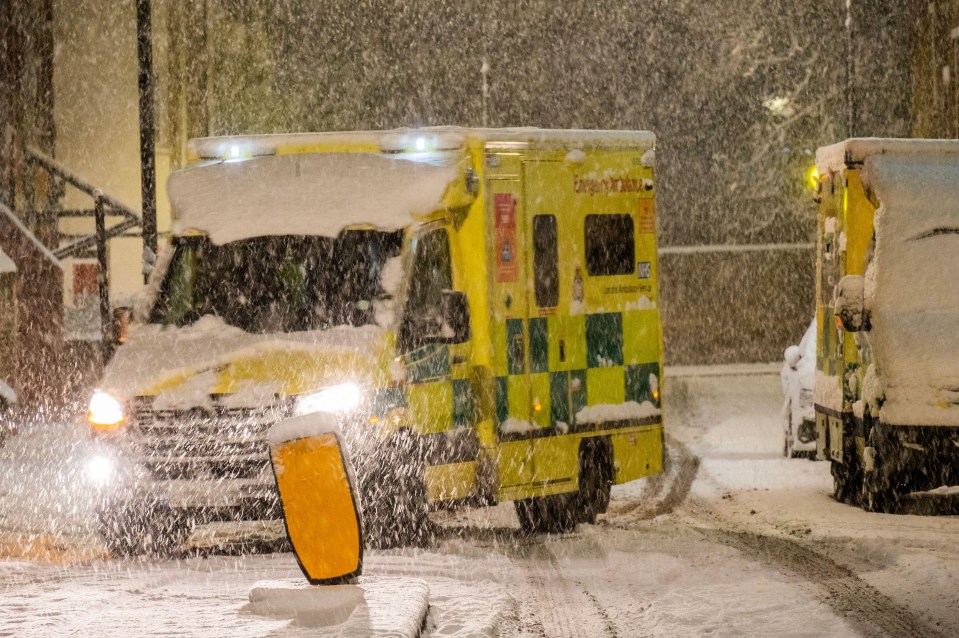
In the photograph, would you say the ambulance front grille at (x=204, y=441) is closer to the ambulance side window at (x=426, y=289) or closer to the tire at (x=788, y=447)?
the ambulance side window at (x=426, y=289)

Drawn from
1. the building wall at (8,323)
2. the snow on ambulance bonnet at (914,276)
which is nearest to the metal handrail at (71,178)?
the building wall at (8,323)

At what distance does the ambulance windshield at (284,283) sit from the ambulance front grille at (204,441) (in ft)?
2.43

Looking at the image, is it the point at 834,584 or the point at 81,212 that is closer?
the point at 834,584

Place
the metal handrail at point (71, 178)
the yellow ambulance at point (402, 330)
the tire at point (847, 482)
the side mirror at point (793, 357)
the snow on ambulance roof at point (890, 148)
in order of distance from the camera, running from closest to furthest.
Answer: the yellow ambulance at point (402, 330)
the snow on ambulance roof at point (890, 148)
the tire at point (847, 482)
the side mirror at point (793, 357)
the metal handrail at point (71, 178)

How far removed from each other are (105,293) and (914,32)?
875 inches

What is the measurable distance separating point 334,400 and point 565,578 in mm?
1704

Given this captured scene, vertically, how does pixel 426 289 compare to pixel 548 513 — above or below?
above

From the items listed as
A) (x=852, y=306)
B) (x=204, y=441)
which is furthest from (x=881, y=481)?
(x=204, y=441)

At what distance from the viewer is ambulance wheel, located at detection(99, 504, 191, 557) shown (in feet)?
30.9

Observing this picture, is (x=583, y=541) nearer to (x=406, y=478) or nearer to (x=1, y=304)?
(x=406, y=478)

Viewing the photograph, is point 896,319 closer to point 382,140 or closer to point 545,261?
point 545,261

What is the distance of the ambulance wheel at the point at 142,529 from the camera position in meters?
9.43

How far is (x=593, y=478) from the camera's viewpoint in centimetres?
1138

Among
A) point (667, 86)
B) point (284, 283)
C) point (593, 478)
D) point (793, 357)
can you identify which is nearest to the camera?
point (284, 283)
